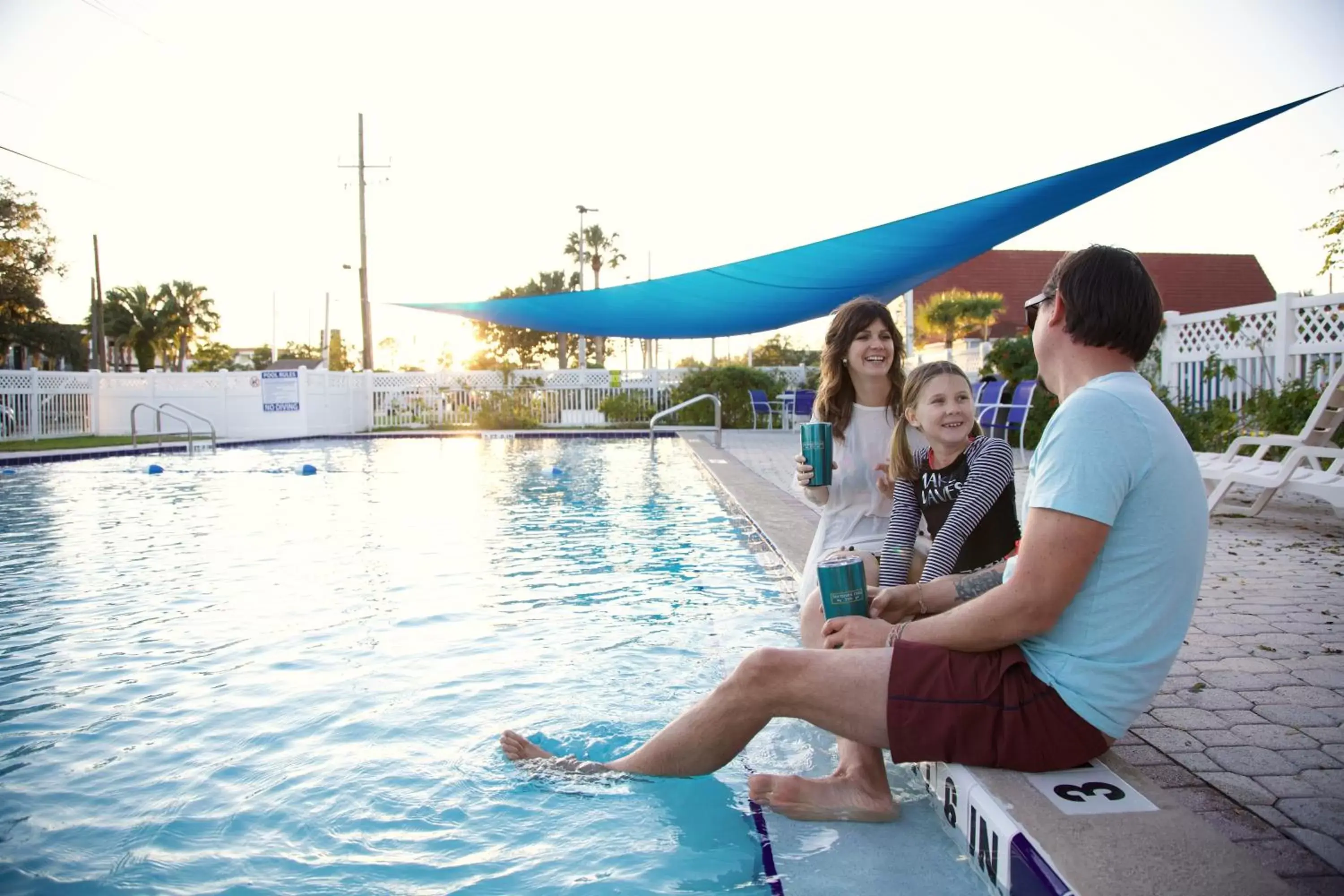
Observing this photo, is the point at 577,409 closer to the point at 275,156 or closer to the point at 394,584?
the point at 275,156

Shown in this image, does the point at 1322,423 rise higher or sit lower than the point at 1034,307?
lower

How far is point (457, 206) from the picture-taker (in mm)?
24312

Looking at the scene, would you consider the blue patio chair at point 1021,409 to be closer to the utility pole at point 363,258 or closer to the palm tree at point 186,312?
the utility pole at point 363,258

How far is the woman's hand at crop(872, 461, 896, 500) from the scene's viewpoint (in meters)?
2.45

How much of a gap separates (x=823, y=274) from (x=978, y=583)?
723 cm

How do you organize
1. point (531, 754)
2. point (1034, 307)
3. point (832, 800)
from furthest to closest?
1. point (531, 754)
2. point (832, 800)
3. point (1034, 307)

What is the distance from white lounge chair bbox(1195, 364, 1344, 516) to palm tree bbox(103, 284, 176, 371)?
4835 cm

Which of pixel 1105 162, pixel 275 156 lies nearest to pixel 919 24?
pixel 1105 162

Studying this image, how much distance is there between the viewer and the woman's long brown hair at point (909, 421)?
89.4 inches

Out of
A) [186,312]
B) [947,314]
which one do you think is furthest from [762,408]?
[186,312]

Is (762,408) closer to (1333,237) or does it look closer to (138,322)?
(1333,237)

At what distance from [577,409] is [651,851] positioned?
17869 millimetres

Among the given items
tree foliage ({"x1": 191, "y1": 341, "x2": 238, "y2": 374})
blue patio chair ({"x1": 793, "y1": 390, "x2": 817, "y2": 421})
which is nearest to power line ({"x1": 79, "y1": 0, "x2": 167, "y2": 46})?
blue patio chair ({"x1": 793, "y1": 390, "x2": 817, "y2": 421})

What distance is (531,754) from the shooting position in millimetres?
2217
